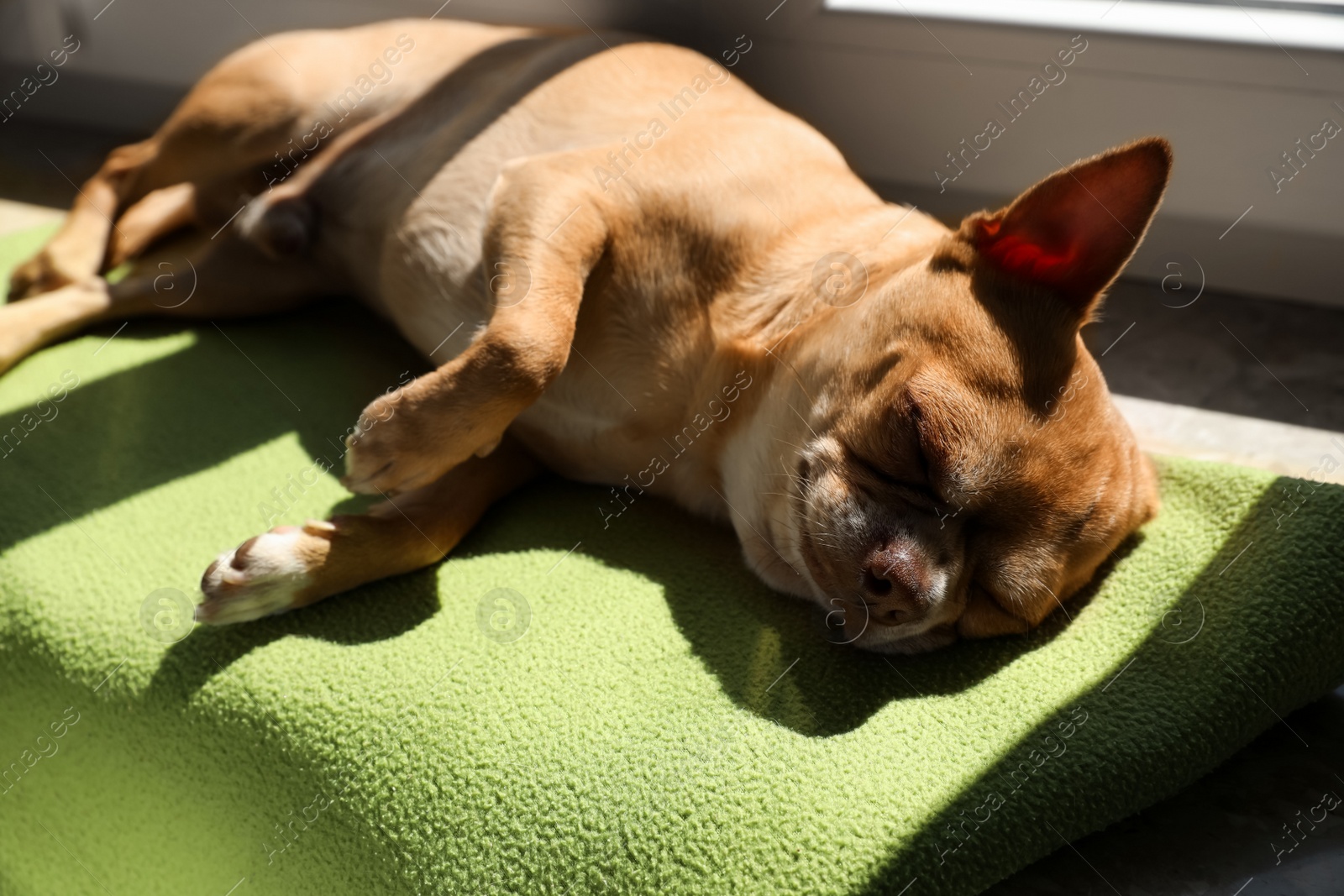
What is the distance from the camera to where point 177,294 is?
8.31 ft

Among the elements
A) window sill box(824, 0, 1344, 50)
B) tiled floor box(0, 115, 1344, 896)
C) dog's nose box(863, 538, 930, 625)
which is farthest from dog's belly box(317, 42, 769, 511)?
tiled floor box(0, 115, 1344, 896)

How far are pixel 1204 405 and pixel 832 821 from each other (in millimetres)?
1716

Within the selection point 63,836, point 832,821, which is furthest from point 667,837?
point 63,836

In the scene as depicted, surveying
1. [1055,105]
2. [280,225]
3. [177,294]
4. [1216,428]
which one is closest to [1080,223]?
[1216,428]

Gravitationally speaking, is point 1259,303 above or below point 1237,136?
below

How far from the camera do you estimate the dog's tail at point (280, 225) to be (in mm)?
2498

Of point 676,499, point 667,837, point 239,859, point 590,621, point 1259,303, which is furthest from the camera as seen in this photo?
point 1259,303

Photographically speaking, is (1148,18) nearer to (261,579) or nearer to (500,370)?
(500,370)

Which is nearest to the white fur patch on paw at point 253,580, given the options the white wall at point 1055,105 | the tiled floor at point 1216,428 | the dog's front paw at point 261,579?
the dog's front paw at point 261,579

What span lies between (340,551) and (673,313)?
0.76 m

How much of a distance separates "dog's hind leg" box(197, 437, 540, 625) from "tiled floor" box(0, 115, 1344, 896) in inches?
43.0

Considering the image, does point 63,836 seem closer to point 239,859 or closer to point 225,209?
point 239,859

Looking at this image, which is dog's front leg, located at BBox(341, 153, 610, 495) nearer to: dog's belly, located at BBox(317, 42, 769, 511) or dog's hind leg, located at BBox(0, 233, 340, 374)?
dog's belly, located at BBox(317, 42, 769, 511)

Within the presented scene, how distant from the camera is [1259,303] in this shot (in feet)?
9.26
